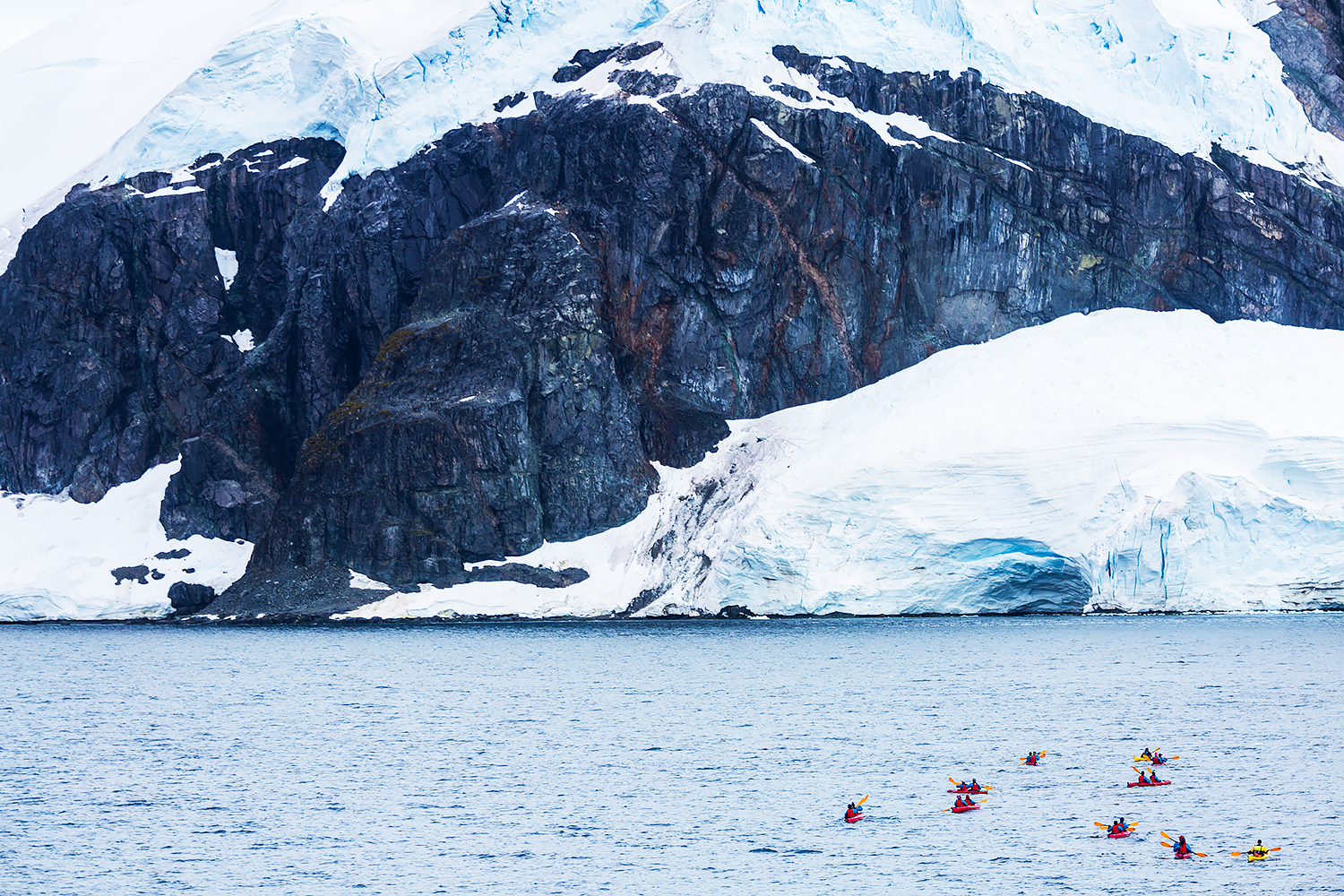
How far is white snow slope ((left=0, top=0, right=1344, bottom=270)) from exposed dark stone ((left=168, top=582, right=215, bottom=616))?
109ft

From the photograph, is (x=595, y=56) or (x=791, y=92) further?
(x=595, y=56)

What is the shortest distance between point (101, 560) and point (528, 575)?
3309 centimetres

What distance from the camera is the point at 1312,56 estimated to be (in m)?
110

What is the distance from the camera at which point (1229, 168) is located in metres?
99.6

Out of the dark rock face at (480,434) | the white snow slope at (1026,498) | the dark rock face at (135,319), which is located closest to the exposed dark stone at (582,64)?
the dark rock face at (480,434)

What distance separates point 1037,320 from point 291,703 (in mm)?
61736

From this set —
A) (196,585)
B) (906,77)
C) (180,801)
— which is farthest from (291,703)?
(906,77)

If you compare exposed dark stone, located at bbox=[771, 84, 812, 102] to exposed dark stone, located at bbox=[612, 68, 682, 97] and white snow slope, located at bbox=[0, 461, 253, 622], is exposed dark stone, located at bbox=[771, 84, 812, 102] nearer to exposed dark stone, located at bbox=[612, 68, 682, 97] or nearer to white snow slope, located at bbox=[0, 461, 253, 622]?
exposed dark stone, located at bbox=[612, 68, 682, 97]

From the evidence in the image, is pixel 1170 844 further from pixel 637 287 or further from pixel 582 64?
pixel 582 64

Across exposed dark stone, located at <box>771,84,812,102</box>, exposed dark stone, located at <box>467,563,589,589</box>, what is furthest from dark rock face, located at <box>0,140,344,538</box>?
exposed dark stone, located at <box>771,84,812,102</box>

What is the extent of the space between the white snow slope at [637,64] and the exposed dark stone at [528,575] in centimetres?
3508

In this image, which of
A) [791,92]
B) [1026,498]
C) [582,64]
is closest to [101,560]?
[582,64]

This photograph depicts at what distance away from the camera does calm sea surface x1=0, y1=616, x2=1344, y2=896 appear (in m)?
29.6

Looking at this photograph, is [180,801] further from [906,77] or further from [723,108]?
[906,77]
